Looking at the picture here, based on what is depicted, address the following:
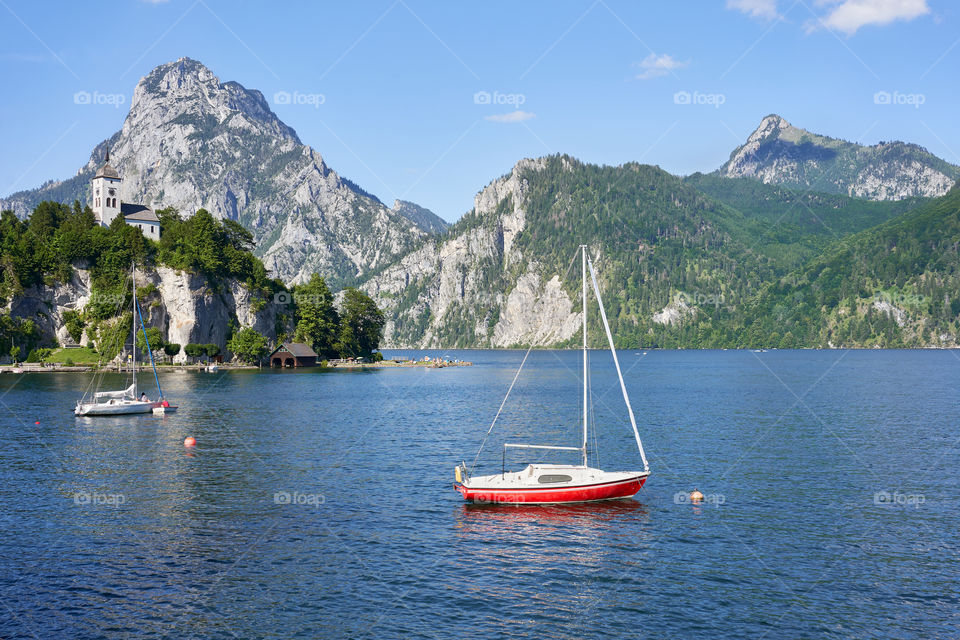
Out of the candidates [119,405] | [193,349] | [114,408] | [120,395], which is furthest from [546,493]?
[193,349]

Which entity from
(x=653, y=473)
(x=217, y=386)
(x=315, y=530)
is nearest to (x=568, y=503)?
(x=653, y=473)

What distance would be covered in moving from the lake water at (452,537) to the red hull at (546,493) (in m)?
1.06

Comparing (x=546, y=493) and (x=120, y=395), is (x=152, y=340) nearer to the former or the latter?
(x=120, y=395)

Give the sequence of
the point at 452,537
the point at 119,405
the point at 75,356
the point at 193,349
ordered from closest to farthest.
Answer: the point at 452,537, the point at 119,405, the point at 75,356, the point at 193,349

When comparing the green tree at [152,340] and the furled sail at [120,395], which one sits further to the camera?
the green tree at [152,340]

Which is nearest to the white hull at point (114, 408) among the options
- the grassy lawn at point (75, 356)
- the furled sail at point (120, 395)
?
the furled sail at point (120, 395)

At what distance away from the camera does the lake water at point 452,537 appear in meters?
29.4

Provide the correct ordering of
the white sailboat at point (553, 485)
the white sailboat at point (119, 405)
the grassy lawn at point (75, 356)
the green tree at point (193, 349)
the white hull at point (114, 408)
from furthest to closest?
the green tree at point (193, 349)
the grassy lawn at point (75, 356)
the white sailboat at point (119, 405)
the white hull at point (114, 408)
the white sailboat at point (553, 485)

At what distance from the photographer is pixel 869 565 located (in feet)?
118

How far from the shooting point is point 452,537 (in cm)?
4028

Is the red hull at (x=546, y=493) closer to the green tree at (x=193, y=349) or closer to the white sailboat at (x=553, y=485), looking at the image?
the white sailboat at (x=553, y=485)

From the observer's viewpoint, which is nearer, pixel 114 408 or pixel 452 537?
pixel 452 537

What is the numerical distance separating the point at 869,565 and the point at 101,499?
1902 inches

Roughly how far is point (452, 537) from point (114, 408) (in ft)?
232
